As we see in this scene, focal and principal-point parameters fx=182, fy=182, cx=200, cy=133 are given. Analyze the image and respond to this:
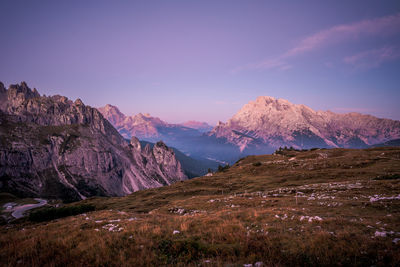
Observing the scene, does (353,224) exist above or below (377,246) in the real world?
Answer: below

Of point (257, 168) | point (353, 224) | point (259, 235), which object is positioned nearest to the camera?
point (259, 235)

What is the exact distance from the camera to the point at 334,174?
4472 centimetres

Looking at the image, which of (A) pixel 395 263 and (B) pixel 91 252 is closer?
(A) pixel 395 263

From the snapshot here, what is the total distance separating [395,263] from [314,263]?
278 centimetres

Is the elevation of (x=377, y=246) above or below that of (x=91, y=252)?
below

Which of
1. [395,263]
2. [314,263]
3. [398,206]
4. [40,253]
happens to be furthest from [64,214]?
[398,206]

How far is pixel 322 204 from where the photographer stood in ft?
69.3

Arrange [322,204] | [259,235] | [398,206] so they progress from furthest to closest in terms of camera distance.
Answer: [322,204]
[398,206]
[259,235]

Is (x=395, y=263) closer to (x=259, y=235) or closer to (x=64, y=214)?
(x=259, y=235)

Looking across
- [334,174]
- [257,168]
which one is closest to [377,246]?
[334,174]

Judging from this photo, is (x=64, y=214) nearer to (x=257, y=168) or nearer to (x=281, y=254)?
(x=281, y=254)

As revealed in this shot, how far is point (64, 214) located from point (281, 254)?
4281cm

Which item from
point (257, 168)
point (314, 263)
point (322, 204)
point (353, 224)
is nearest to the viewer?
point (314, 263)

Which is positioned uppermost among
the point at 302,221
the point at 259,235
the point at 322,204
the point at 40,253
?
the point at 40,253
